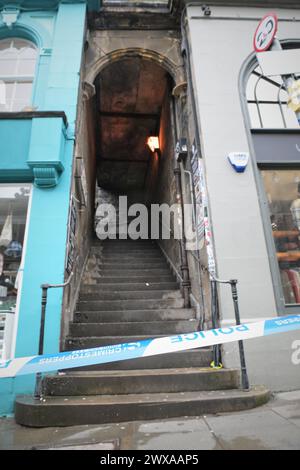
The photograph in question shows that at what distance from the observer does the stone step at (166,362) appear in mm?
3775

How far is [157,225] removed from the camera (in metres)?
9.27

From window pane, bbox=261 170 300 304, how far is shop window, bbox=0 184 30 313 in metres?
4.08

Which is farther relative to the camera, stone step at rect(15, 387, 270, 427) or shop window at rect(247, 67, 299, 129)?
shop window at rect(247, 67, 299, 129)

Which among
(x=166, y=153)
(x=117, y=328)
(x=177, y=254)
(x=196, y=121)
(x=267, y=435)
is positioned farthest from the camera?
(x=166, y=153)

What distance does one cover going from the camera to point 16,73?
5.61 meters

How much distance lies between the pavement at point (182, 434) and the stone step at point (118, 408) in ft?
0.23

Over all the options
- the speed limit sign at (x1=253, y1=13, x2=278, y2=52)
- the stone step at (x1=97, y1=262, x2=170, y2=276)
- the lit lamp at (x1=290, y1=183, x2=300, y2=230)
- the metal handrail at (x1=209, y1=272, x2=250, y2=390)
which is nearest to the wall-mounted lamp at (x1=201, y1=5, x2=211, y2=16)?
the speed limit sign at (x1=253, y1=13, x2=278, y2=52)

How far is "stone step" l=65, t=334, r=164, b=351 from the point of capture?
4.07 metres

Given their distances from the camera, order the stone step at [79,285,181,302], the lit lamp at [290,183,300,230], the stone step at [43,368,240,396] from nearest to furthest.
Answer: the stone step at [43,368,240,396] → the lit lamp at [290,183,300,230] → the stone step at [79,285,181,302]

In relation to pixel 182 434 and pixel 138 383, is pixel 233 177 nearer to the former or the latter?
pixel 138 383

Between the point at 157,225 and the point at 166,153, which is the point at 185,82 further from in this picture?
the point at 157,225

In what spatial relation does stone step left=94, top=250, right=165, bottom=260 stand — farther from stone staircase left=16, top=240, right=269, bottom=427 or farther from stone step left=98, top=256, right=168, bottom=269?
stone staircase left=16, top=240, right=269, bottom=427

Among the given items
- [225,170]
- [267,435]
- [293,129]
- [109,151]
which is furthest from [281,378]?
[109,151]

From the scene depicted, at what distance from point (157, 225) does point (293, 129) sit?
5135 millimetres
